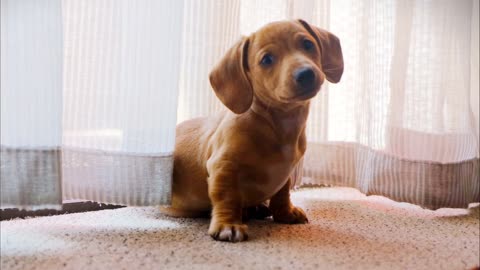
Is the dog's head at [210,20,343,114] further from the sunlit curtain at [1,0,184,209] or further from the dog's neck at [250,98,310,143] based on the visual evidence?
the sunlit curtain at [1,0,184,209]

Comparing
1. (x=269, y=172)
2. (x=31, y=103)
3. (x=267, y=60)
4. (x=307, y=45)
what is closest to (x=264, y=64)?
(x=267, y=60)

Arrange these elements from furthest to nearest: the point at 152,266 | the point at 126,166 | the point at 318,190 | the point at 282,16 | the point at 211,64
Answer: the point at 318,190, the point at 282,16, the point at 211,64, the point at 126,166, the point at 152,266

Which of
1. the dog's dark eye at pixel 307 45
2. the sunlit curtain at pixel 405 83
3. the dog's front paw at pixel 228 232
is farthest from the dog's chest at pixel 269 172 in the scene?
the sunlit curtain at pixel 405 83

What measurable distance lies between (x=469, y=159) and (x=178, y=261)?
3.20 feet

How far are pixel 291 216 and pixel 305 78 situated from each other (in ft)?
1.32

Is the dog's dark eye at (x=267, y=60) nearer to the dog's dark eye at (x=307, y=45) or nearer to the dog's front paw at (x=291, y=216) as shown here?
the dog's dark eye at (x=307, y=45)

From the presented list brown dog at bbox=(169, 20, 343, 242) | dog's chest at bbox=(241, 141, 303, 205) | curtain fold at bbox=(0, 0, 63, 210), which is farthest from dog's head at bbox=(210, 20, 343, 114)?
curtain fold at bbox=(0, 0, 63, 210)

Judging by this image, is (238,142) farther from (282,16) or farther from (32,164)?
(282,16)

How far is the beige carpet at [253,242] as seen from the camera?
3.04 feet

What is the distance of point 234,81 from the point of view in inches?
44.9

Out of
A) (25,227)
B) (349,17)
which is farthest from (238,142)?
(349,17)

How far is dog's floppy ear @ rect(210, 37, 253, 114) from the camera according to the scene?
1.13m

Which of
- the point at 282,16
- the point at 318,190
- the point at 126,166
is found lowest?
the point at 318,190

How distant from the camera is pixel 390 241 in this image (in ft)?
3.61
